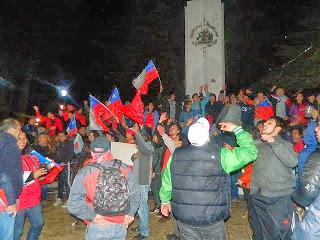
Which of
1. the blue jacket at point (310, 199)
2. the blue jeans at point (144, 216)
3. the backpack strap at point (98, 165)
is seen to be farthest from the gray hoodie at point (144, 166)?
the blue jacket at point (310, 199)

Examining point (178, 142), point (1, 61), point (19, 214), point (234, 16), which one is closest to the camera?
point (19, 214)

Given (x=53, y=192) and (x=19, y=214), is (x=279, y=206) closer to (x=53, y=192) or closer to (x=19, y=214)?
(x=19, y=214)

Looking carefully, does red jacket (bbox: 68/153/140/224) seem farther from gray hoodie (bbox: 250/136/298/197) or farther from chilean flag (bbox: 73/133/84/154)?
chilean flag (bbox: 73/133/84/154)

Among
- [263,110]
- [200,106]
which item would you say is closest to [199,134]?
[263,110]

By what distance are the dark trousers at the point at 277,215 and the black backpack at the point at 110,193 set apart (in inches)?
96.5

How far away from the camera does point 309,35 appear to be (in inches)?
866

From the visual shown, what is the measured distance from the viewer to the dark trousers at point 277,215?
6.07m

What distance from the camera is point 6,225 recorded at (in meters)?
5.58

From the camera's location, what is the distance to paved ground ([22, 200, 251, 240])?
8211 mm

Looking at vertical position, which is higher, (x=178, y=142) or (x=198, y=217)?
(x=178, y=142)

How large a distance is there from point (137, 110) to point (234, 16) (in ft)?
86.2

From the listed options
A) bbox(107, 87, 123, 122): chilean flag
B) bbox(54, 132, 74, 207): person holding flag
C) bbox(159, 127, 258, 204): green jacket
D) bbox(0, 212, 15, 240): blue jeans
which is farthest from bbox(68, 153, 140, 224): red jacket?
bbox(54, 132, 74, 207): person holding flag

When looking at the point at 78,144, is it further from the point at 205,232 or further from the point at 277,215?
the point at 205,232

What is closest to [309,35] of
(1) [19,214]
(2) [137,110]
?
(2) [137,110]
